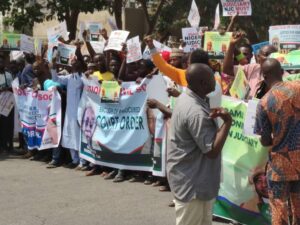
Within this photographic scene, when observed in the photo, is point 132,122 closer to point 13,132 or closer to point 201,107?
point 13,132

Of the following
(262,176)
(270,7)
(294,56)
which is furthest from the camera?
(270,7)

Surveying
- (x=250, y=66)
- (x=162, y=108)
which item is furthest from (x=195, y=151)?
(x=250, y=66)

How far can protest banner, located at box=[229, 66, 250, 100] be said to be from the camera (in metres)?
5.87

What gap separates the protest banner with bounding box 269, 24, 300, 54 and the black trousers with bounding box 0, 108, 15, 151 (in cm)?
591

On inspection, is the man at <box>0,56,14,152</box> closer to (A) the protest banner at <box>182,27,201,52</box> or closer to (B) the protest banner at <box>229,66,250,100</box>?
(A) the protest banner at <box>182,27,201,52</box>

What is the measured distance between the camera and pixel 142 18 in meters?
29.4

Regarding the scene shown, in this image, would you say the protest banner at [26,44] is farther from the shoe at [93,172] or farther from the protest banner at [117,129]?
the shoe at [93,172]

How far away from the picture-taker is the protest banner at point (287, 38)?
642 centimetres

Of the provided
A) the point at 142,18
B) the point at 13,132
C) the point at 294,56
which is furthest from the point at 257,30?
the point at 294,56

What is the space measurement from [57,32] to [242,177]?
17.2 feet

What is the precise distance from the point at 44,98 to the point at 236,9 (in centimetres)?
398

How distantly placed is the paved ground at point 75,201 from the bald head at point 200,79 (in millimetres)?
Answer: 2557

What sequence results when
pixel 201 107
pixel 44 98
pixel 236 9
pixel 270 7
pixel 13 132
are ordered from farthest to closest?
pixel 270 7, pixel 13 132, pixel 44 98, pixel 236 9, pixel 201 107

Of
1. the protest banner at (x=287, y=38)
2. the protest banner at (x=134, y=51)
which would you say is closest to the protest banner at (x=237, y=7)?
the protest banner at (x=287, y=38)
